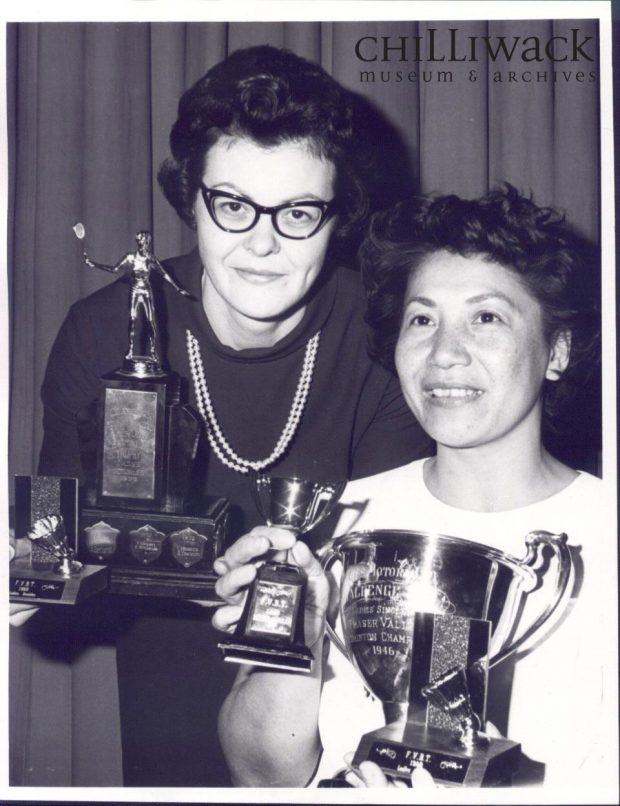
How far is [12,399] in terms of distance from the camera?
1.00 metres

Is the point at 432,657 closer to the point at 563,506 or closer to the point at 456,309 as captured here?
the point at 563,506

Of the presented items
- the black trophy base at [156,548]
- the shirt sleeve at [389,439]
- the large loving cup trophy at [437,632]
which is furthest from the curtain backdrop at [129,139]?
the large loving cup trophy at [437,632]

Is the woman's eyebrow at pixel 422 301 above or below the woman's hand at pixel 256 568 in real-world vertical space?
above

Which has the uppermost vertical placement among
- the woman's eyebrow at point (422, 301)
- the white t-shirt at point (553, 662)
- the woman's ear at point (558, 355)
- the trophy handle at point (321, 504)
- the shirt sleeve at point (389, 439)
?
the woman's eyebrow at point (422, 301)

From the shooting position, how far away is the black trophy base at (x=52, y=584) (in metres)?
0.90

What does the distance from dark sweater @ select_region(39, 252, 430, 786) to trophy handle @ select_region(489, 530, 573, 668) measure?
0.53 feet

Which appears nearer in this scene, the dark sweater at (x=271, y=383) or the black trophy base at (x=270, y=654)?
the black trophy base at (x=270, y=654)

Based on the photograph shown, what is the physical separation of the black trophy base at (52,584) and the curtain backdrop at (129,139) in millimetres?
98

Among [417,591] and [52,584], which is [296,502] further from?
[52,584]

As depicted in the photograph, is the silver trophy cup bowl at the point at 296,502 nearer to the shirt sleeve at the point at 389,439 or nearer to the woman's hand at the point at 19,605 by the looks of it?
the shirt sleeve at the point at 389,439

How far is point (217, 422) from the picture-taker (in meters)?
0.96

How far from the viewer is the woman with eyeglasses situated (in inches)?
36.3

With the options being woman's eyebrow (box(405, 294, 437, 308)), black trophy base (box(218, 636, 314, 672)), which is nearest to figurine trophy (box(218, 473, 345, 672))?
black trophy base (box(218, 636, 314, 672))

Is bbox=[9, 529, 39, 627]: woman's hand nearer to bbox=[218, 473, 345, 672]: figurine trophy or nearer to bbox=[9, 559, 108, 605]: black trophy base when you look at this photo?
bbox=[9, 559, 108, 605]: black trophy base
